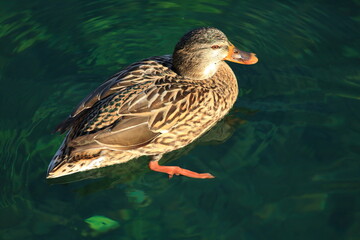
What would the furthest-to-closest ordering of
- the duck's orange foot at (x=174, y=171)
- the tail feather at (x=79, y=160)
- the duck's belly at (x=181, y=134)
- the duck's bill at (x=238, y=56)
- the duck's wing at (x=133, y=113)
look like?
1. the duck's bill at (x=238, y=56)
2. the duck's belly at (x=181, y=134)
3. the duck's orange foot at (x=174, y=171)
4. the tail feather at (x=79, y=160)
5. the duck's wing at (x=133, y=113)

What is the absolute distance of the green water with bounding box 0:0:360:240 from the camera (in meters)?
5.14

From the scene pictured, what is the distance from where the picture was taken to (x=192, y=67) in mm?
5949

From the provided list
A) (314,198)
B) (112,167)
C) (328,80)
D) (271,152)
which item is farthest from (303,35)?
(112,167)

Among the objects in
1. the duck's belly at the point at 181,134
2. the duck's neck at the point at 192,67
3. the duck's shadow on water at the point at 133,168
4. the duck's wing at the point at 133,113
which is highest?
the duck's neck at the point at 192,67

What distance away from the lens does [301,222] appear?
5.11 metres

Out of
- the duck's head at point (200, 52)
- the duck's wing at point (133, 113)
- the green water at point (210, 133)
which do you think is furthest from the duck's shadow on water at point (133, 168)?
the duck's head at point (200, 52)

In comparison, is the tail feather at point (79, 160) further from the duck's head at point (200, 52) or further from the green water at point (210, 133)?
the duck's head at point (200, 52)

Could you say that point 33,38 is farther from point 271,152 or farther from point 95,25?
point 271,152

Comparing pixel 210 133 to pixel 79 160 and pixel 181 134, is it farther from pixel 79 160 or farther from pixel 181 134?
pixel 79 160

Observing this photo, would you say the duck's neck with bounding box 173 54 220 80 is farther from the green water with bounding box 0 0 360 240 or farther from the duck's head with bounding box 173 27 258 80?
the green water with bounding box 0 0 360 240

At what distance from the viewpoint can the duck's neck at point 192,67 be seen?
5887mm

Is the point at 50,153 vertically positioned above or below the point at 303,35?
below

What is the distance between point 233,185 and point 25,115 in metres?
2.98

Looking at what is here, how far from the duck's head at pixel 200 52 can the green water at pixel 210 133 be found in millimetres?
804
